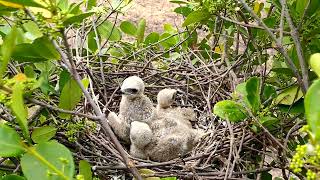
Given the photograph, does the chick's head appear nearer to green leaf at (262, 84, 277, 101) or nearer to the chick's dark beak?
the chick's dark beak

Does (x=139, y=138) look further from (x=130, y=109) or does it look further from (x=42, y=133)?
(x=42, y=133)

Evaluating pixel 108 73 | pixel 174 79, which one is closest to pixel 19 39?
pixel 108 73

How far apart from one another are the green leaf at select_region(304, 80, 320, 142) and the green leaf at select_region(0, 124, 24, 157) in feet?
1.26

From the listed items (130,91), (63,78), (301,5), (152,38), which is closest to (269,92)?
(301,5)

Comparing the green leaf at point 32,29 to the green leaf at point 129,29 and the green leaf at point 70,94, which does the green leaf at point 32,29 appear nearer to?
the green leaf at point 70,94

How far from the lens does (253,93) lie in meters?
1.19

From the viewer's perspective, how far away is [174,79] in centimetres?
236

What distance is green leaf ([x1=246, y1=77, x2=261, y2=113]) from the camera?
1178mm

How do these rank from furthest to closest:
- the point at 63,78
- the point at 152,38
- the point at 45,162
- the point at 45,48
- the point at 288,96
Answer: the point at 152,38 < the point at 288,96 < the point at 63,78 < the point at 45,48 < the point at 45,162

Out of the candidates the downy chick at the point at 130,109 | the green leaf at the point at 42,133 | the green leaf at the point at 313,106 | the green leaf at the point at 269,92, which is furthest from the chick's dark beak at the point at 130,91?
the green leaf at the point at 313,106

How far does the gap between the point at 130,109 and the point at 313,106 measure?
4.73 feet

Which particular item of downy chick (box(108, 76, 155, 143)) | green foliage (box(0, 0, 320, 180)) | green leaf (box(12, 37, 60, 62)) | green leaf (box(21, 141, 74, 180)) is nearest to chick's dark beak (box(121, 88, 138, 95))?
downy chick (box(108, 76, 155, 143))

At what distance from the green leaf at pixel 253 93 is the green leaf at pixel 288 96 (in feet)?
0.71

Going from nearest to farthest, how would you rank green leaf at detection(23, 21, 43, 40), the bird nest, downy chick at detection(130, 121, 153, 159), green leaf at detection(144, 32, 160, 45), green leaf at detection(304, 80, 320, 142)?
1. green leaf at detection(304, 80, 320, 142)
2. green leaf at detection(23, 21, 43, 40)
3. the bird nest
4. downy chick at detection(130, 121, 153, 159)
5. green leaf at detection(144, 32, 160, 45)
